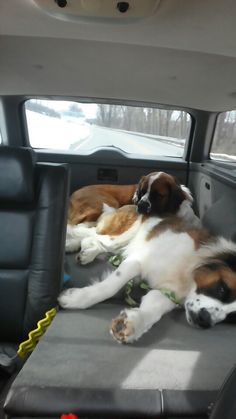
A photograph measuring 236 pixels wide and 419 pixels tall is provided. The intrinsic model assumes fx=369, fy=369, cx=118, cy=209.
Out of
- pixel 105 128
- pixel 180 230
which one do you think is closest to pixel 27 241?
pixel 180 230

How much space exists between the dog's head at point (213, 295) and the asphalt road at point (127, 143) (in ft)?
9.27

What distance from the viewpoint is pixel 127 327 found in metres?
1.73

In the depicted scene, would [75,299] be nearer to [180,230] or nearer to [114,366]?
[114,366]

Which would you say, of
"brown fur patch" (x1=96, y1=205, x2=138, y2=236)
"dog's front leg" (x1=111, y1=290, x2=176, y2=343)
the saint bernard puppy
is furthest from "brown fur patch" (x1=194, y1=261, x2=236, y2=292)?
"brown fur patch" (x1=96, y1=205, x2=138, y2=236)

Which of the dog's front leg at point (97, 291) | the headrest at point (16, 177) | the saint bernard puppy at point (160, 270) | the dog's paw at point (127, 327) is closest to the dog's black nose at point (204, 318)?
the saint bernard puppy at point (160, 270)

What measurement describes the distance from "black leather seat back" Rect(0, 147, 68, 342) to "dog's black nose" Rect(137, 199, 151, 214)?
119 cm

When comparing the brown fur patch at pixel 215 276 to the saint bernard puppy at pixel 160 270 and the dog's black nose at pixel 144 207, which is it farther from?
the dog's black nose at pixel 144 207

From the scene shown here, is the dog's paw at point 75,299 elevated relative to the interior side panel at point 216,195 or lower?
lower

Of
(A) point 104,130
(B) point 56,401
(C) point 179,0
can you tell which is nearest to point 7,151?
(C) point 179,0

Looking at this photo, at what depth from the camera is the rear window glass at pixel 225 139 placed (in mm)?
4016

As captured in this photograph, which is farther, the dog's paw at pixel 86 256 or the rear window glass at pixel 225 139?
the rear window glass at pixel 225 139

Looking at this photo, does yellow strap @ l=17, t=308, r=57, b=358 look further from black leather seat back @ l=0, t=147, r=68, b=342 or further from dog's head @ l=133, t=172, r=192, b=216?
dog's head @ l=133, t=172, r=192, b=216

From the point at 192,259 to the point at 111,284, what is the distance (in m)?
0.50

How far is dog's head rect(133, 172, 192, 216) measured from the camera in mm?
3203
